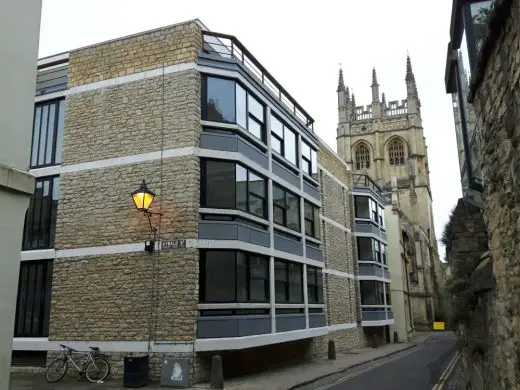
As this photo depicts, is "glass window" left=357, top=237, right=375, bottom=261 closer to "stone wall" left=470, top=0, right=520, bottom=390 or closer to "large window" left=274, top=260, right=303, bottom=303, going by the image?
"large window" left=274, top=260, right=303, bottom=303

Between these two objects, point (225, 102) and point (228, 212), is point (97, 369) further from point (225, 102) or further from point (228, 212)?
point (225, 102)

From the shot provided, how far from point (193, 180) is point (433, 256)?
6507 centimetres

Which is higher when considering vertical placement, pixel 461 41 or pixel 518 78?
pixel 461 41

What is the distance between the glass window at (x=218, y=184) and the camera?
14578 mm

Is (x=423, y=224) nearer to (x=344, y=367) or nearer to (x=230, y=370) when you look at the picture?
(x=344, y=367)

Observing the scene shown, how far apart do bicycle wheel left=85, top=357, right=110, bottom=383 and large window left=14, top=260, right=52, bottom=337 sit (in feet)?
7.52

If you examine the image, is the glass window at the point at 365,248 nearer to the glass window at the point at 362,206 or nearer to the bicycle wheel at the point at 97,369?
the glass window at the point at 362,206

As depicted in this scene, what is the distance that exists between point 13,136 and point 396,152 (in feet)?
263

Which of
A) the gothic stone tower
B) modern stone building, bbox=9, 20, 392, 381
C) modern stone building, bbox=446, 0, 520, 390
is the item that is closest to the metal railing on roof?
modern stone building, bbox=9, 20, 392, 381

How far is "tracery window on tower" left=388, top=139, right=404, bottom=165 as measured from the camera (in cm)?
8094

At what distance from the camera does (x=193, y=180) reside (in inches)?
557

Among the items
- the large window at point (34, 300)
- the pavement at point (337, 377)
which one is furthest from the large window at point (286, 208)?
the large window at point (34, 300)

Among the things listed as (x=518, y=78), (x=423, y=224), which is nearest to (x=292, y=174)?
(x=518, y=78)

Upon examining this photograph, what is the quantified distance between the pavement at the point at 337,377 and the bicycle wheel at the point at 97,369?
0.30 meters
